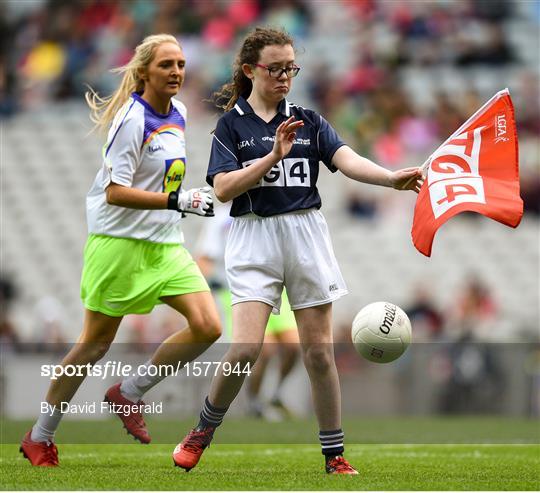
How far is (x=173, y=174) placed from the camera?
7.16 meters

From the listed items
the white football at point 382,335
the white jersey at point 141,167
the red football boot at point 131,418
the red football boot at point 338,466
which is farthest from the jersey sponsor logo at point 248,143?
the red football boot at point 131,418

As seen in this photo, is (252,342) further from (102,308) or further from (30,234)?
(30,234)

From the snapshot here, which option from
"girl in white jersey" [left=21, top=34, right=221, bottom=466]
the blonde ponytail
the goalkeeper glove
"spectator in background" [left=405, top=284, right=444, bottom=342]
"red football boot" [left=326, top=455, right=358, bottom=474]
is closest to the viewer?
"red football boot" [left=326, top=455, right=358, bottom=474]

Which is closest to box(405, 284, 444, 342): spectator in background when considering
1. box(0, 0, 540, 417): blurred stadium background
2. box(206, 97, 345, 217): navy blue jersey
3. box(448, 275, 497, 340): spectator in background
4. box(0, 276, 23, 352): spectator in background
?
box(0, 0, 540, 417): blurred stadium background

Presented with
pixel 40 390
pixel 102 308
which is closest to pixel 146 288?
pixel 102 308

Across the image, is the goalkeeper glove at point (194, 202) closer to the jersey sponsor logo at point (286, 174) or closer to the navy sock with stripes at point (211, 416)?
the jersey sponsor logo at point (286, 174)

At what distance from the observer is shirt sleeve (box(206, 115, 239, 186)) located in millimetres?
6352

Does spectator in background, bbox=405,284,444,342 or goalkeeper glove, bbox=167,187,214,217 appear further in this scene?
spectator in background, bbox=405,284,444,342

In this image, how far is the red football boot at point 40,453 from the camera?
7.00 metres

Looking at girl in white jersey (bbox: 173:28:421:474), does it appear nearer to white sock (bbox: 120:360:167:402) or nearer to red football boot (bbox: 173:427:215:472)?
red football boot (bbox: 173:427:215:472)

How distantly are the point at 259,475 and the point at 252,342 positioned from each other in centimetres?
73

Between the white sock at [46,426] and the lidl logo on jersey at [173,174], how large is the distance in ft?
4.40

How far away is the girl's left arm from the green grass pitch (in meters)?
1.41

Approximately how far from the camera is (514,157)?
651 cm
